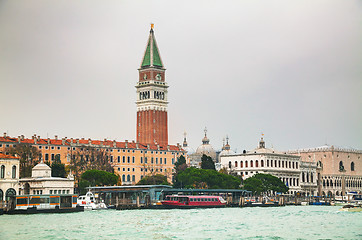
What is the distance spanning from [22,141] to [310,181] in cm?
4378

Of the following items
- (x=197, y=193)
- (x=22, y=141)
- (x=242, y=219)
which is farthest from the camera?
(x=22, y=141)

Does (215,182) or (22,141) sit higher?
(22,141)

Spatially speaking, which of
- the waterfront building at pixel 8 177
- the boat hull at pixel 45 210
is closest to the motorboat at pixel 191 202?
the boat hull at pixel 45 210

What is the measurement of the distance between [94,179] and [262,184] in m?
21.5

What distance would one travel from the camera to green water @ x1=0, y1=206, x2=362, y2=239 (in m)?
35.0

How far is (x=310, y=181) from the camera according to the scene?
99.6 meters

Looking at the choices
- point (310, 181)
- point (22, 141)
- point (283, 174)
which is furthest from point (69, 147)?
point (310, 181)

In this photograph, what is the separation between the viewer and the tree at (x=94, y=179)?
230 feet

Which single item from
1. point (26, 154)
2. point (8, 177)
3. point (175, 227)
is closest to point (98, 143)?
point (26, 154)

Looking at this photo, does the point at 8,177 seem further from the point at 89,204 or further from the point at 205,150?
the point at 205,150

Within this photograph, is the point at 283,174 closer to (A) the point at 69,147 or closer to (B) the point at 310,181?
(B) the point at 310,181

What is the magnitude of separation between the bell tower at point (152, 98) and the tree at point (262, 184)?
1133 inches

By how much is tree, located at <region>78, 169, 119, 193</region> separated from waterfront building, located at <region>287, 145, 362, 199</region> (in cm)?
4201

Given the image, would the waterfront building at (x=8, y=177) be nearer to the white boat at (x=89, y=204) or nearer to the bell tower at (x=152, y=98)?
the white boat at (x=89, y=204)
